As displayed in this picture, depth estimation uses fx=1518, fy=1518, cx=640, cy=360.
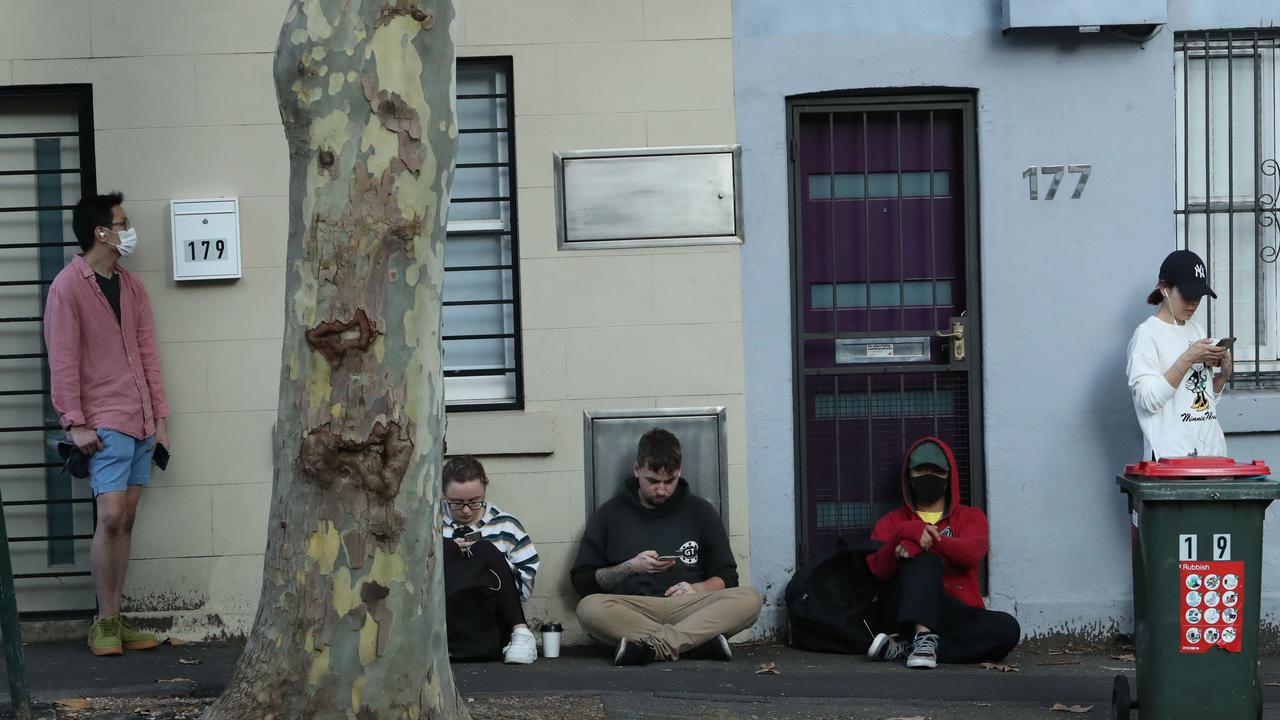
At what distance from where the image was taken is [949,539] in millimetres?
7477

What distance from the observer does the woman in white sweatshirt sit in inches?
291

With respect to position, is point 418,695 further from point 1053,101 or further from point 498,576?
point 1053,101

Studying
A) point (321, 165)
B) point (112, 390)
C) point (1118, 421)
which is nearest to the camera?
point (321, 165)

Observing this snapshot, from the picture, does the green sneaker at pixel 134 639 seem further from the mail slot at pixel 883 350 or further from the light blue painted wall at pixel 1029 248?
the mail slot at pixel 883 350

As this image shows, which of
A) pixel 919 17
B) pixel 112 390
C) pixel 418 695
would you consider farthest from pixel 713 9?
pixel 418 695

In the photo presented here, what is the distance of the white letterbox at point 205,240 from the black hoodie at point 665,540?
2.31 m

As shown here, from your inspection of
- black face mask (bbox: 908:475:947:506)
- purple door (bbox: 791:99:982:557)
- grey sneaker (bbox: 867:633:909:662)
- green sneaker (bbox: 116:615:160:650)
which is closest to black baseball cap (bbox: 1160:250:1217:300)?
purple door (bbox: 791:99:982:557)

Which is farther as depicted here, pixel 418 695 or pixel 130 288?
pixel 130 288

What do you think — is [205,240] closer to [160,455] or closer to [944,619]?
[160,455]

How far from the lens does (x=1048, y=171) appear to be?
784 cm

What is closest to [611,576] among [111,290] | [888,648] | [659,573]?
[659,573]

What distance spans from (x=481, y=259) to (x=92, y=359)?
202 centimetres

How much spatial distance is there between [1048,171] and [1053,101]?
0.37 metres

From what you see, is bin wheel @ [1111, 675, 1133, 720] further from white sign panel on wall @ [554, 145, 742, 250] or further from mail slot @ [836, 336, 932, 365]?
white sign panel on wall @ [554, 145, 742, 250]
